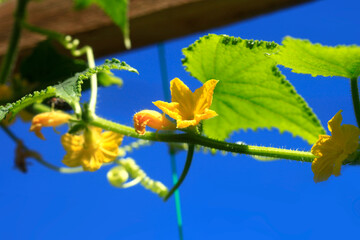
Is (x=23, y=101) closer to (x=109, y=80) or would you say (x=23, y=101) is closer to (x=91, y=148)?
(x=91, y=148)

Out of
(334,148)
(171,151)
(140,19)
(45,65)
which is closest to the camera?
(334,148)

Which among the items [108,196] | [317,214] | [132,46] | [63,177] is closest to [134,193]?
[108,196]

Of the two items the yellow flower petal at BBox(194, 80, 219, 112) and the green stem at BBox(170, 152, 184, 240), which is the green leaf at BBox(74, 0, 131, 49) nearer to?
the green stem at BBox(170, 152, 184, 240)

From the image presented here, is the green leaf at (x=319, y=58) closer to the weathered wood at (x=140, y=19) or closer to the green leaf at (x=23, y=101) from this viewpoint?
the green leaf at (x=23, y=101)

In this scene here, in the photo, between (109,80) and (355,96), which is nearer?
(355,96)

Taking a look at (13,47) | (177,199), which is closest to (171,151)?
(177,199)

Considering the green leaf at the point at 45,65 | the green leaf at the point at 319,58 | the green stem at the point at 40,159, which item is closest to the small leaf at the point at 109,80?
the green leaf at the point at 45,65

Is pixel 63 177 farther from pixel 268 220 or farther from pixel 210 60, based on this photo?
pixel 210 60

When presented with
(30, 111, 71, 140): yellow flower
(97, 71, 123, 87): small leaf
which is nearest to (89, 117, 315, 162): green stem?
(30, 111, 71, 140): yellow flower
